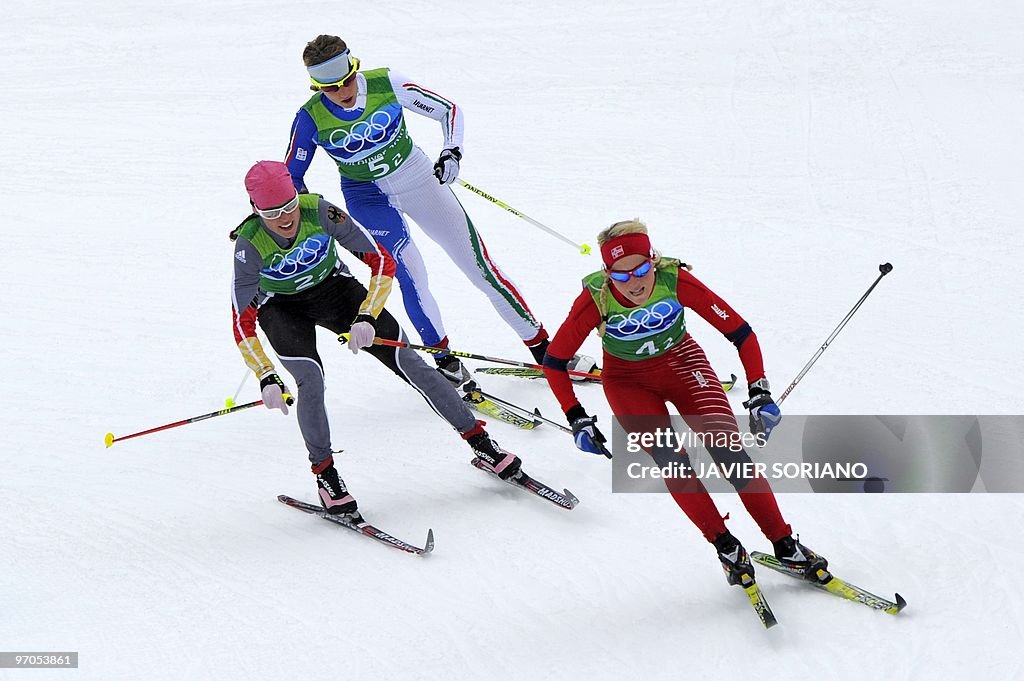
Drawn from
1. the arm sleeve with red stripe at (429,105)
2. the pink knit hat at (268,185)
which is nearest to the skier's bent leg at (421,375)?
the pink knit hat at (268,185)

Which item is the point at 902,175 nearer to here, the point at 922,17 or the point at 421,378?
the point at 922,17

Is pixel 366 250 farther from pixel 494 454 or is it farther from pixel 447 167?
pixel 494 454

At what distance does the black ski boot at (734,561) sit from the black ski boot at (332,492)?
212 cm

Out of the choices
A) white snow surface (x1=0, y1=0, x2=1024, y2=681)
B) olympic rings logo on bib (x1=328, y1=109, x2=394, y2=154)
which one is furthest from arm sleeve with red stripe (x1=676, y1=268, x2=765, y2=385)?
olympic rings logo on bib (x1=328, y1=109, x2=394, y2=154)

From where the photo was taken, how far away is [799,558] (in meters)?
4.76

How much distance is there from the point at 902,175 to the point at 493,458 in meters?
5.86

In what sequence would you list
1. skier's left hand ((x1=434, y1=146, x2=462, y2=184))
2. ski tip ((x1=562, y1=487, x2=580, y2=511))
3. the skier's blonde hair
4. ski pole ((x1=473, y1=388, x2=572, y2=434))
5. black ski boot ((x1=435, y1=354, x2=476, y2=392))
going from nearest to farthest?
the skier's blonde hair, ski tip ((x1=562, y1=487, x2=580, y2=511)), ski pole ((x1=473, y1=388, x2=572, y2=434)), skier's left hand ((x1=434, y1=146, x2=462, y2=184)), black ski boot ((x1=435, y1=354, x2=476, y2=392))

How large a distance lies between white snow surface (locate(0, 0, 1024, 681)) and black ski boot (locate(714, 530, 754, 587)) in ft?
0.66

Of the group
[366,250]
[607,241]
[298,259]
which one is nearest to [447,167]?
[366,250]

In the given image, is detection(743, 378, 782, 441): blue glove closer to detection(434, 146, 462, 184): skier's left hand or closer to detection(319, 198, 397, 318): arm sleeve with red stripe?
detection(319, 198, 397, 318): arm sleeve with red stripe

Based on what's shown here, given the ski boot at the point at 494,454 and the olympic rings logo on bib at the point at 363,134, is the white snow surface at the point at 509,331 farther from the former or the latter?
the olympic rings logo on bib at the point at 363,134

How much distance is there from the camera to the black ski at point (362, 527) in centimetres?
549

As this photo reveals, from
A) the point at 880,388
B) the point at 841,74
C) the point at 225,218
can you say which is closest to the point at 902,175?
the point at 841,74

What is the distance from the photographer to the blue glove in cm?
477
